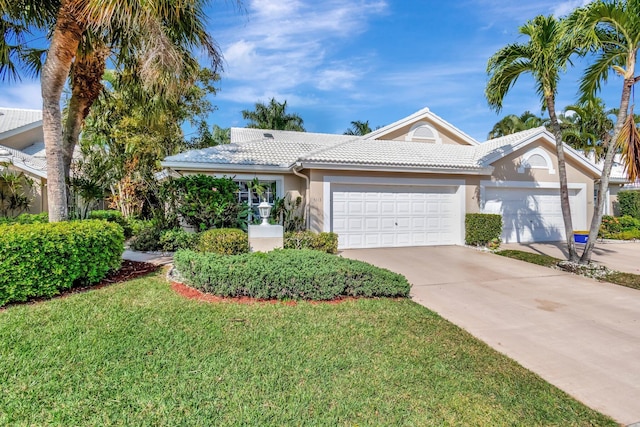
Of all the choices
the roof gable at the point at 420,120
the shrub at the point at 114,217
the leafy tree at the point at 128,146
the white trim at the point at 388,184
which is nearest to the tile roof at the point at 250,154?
the white trim at the point at 388,184

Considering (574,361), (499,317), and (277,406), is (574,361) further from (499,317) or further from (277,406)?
(277,406)

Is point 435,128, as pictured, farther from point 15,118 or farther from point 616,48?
point 15,118

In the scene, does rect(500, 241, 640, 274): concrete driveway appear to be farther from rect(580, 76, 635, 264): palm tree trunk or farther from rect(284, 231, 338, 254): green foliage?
rect(284, 231, 338, 254): green foliage

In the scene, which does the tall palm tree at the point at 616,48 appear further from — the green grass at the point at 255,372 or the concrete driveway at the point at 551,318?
the green grass at the point at 255,372

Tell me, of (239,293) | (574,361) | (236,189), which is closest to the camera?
(574,361)

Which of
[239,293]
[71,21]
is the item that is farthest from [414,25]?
[239,293]

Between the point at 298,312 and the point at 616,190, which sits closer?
the point at 298,312

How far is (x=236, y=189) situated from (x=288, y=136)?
34.8 feet

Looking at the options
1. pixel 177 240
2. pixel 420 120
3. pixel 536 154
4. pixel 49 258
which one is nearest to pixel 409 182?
pixel 420 120

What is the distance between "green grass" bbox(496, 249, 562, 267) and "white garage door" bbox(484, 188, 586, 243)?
2.64m

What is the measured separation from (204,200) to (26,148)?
16257mm

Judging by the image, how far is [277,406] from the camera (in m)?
3.04

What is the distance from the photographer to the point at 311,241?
10.2 meters

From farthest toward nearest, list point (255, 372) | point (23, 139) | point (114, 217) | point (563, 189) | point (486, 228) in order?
point (23, 139), point (114, 217), point (486, 228), point (563, 189), point (255, 372)
